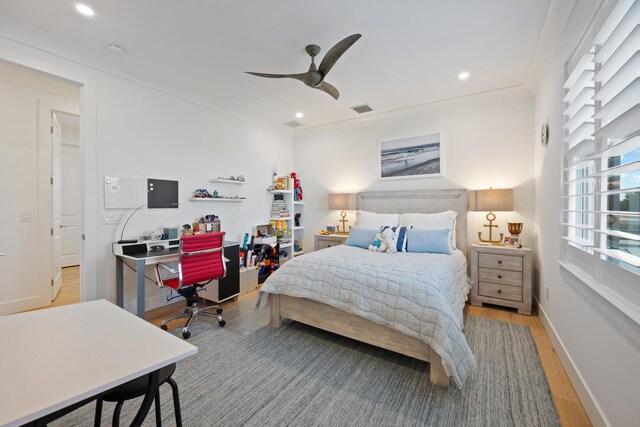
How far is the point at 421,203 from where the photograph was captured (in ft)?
13.2

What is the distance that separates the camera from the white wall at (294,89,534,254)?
137 inches

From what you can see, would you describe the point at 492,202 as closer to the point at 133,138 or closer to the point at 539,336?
the point at 539,336

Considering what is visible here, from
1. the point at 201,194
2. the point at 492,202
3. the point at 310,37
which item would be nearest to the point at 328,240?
the point at 201,194

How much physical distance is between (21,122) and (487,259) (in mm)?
5628

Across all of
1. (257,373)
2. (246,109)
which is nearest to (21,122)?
(246,109)

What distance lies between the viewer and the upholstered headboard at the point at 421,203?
12.2 ft

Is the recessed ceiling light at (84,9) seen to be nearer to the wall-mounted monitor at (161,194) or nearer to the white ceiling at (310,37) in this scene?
the white ceiling at (310,37)

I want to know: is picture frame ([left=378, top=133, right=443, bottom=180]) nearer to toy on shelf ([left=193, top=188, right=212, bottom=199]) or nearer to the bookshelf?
the bookshelf

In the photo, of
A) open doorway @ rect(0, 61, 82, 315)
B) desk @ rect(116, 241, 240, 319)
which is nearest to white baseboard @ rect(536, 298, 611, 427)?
desk @ rect(116, 241, 240, 319)

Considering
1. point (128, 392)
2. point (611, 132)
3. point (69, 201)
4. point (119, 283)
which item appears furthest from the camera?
point (69, 201)

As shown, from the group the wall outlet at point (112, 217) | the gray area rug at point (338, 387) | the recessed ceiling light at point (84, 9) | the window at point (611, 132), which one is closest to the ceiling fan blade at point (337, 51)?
the window at point (611, 132)

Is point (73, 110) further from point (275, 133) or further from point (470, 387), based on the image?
point (470, 387)

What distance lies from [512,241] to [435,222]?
0.90m

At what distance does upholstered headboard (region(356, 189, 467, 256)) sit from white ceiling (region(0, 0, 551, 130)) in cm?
137
